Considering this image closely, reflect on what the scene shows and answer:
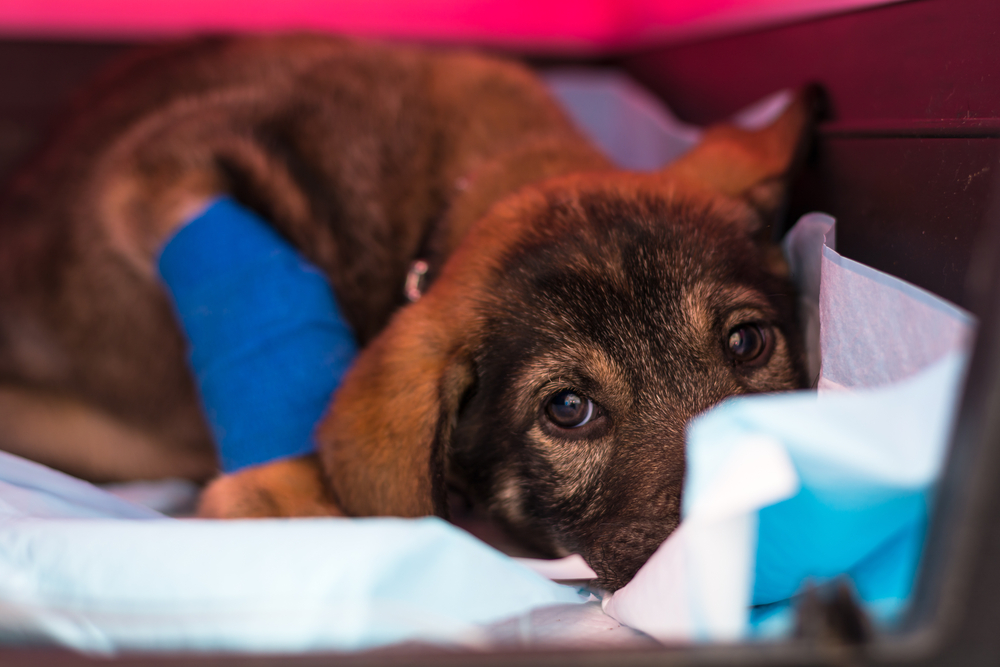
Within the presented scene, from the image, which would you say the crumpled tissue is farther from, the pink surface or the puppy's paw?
the pink surface

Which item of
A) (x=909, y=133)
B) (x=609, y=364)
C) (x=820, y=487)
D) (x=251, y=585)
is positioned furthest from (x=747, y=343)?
(x=251, y=585)

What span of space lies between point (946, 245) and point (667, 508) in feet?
1.86

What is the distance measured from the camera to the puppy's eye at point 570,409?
1274mm

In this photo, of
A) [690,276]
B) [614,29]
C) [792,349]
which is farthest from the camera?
[614,29]

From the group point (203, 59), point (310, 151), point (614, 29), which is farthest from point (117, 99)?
point (614, 29)

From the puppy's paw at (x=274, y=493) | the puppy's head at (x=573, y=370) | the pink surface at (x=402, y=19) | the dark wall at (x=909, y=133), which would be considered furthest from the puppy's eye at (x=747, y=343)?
the pink surface at (x=402, y=19)

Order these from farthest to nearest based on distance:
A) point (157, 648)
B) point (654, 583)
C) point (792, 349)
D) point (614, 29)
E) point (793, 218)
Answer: point (614, 29) → point (793, 218) → point (792, 349) → point (654, 583) → point (157, 648)

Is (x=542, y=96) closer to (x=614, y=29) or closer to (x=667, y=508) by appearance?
(x=667, y=508)

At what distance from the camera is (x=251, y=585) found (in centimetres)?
86

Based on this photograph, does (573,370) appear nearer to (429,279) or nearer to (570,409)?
(570,409)

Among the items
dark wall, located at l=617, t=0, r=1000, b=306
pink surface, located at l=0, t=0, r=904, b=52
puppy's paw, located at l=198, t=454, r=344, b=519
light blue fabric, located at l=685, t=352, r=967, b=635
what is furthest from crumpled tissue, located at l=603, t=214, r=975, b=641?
pink surface, located at l=0, t=0, r=904, b=52

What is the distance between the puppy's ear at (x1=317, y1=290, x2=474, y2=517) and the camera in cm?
128

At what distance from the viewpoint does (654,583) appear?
0.93 metres

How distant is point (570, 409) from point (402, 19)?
278 centimetres
